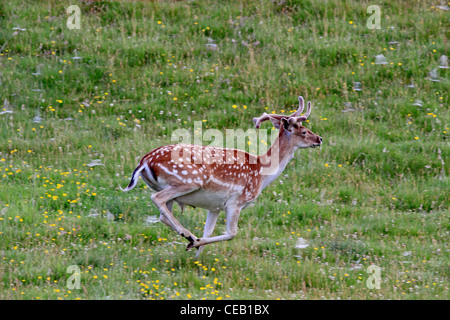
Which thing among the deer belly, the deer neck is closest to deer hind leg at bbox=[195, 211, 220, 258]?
the deer belly

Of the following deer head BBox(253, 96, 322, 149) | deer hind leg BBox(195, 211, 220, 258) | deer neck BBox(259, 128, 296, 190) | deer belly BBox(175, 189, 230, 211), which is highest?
deer head BBox(253, 96, 322, 149)

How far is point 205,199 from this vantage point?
802 cm

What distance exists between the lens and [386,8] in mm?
15023

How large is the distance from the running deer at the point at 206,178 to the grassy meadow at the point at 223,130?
1.42ft

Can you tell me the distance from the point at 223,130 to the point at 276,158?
10.1 feet

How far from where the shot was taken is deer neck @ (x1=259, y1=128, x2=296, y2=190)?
27.8ft

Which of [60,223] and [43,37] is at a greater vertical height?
[43,37]

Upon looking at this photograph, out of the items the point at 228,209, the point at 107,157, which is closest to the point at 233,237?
the point at 228,209

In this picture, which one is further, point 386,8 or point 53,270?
point 386,8

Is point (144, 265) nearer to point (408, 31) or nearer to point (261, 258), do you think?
point (261, 258)

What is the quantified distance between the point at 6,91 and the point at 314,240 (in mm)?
6551

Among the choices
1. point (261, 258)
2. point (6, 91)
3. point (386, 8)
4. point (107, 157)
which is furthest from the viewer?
point (386, 8)

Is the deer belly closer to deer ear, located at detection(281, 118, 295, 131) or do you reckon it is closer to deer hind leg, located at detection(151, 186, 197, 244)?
deer hind leg, located at detection(151, 186, 197, 244)

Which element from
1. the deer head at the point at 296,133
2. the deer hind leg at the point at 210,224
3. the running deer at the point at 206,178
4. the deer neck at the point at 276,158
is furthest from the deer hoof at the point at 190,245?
the deer head at the point at 296,133
